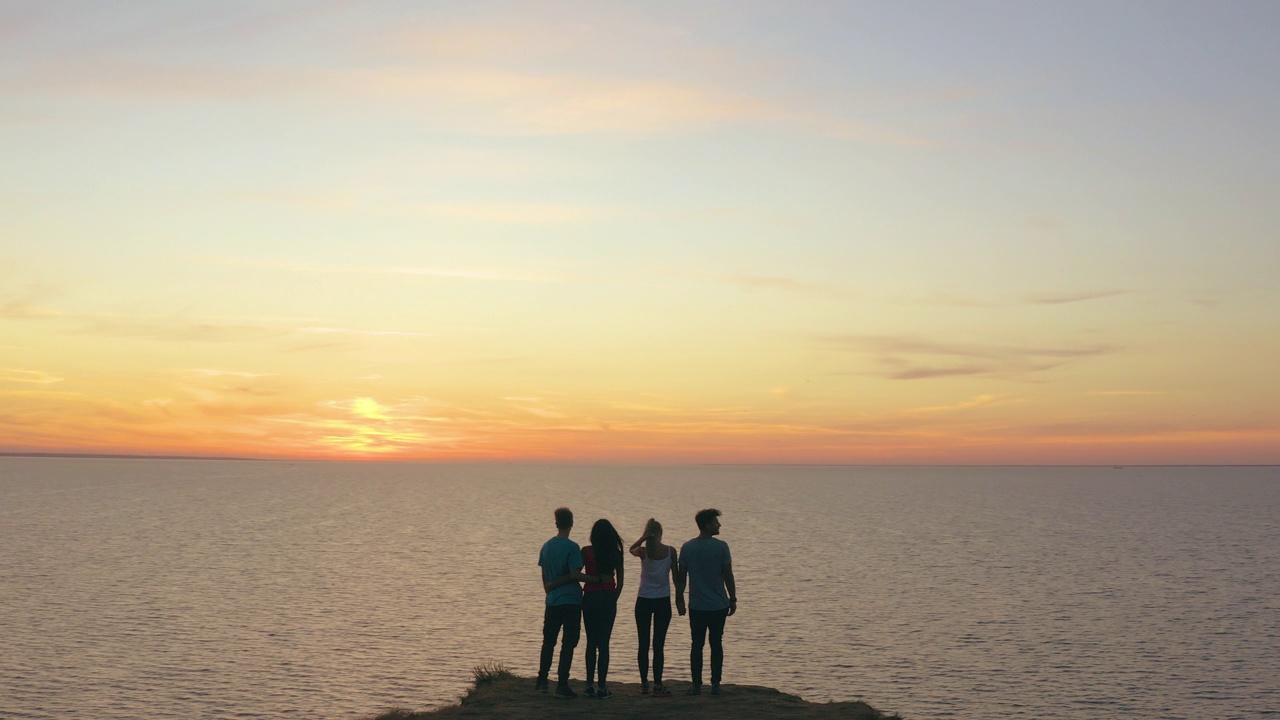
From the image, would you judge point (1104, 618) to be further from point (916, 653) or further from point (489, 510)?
point (489, 510)

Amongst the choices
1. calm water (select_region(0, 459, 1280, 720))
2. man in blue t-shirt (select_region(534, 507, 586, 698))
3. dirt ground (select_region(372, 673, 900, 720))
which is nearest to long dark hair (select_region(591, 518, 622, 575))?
man in blue t-shirt (select_region(534, 507, 586, 698))

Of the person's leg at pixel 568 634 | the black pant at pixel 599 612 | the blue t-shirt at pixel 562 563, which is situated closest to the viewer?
the blue t-shirt at pixel 562 563

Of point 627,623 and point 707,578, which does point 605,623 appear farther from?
point 627,623

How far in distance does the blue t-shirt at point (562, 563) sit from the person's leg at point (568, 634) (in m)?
0.16

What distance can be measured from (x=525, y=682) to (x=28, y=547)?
6698 centimetres

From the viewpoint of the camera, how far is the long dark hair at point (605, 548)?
1691cm

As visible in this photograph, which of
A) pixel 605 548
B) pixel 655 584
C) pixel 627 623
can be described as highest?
pixel 605 548

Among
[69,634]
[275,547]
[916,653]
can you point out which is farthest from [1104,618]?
[275,547]

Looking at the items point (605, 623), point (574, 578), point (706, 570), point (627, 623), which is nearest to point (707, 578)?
point (706, 570)

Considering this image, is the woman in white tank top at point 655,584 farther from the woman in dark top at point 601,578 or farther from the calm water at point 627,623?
the calm water at point 627,623

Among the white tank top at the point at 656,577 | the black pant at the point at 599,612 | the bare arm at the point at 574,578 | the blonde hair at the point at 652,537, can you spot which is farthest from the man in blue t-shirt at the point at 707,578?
the bare arm at the point at 574,578

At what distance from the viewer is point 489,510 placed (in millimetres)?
136250

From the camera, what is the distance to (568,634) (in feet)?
59.1

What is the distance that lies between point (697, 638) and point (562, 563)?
2794 millimetres
